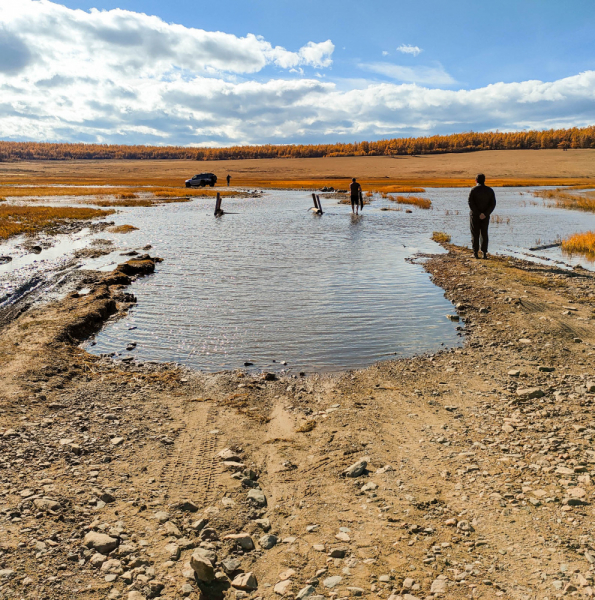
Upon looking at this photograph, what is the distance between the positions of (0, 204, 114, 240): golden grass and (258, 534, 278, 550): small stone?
78.0ft

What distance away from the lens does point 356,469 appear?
513cm

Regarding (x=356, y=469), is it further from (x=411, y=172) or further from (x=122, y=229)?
(x=411, y=172)

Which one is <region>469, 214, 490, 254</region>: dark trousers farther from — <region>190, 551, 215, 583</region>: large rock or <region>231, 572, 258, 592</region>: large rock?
<region>190, 551, 215, 583</region>: large rock

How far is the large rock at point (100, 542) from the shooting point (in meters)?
4.02

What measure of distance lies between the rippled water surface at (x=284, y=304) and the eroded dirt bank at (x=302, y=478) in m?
1.16

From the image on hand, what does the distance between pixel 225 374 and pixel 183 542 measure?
177 inches

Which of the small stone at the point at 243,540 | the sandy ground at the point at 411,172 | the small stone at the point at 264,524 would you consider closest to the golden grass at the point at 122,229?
the small stone at the point at 264,524

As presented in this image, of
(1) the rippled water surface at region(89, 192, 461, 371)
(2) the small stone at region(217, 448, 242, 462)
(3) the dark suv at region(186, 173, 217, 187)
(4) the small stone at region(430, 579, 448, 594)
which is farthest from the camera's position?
(3) the dark suv at region(186, 173, 217, 187)

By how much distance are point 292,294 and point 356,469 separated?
916 centimetres

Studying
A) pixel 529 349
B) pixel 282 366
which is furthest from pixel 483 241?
pixel 282 366

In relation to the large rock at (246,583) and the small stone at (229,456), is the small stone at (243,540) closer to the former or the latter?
the large rock at (246,583)

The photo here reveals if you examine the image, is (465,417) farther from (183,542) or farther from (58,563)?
(58,563)

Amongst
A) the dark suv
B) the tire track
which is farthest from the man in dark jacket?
the dark suv

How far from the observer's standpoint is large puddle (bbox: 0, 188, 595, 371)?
9.77 metres
